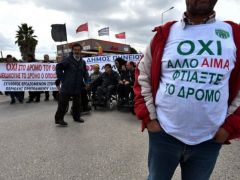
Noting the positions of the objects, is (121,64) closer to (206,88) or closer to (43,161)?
(43,161)

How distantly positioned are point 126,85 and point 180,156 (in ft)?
21.4

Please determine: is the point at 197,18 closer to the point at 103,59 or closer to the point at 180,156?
the point at 180,156

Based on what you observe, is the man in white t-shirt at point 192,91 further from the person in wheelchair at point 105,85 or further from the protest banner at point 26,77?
the protest banner at point 26,77

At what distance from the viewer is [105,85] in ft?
28.8

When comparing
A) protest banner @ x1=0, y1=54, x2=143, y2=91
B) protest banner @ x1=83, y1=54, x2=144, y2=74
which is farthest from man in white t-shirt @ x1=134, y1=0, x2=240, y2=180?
protest banner @ x1=83, y1=54, x2=144, y2=74

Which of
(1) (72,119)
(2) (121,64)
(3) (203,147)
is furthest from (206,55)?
(2) (121,64)

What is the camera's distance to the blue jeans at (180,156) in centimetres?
172

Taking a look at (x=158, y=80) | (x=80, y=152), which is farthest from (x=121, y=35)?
(x=158, y=80)

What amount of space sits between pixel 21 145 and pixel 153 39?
3.88m

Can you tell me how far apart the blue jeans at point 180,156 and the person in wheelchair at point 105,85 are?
6.77 metres

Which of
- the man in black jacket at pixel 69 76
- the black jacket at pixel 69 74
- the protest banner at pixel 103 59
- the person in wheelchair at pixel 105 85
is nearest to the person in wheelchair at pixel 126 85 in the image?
the person in wheelchair at pixel 105 85

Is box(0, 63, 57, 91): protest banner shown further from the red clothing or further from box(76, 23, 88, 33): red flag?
box(76, 23, 88, 33): red flag

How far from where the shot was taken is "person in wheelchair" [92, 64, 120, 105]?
8.62 meters

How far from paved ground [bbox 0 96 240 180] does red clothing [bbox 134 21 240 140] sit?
191cm
